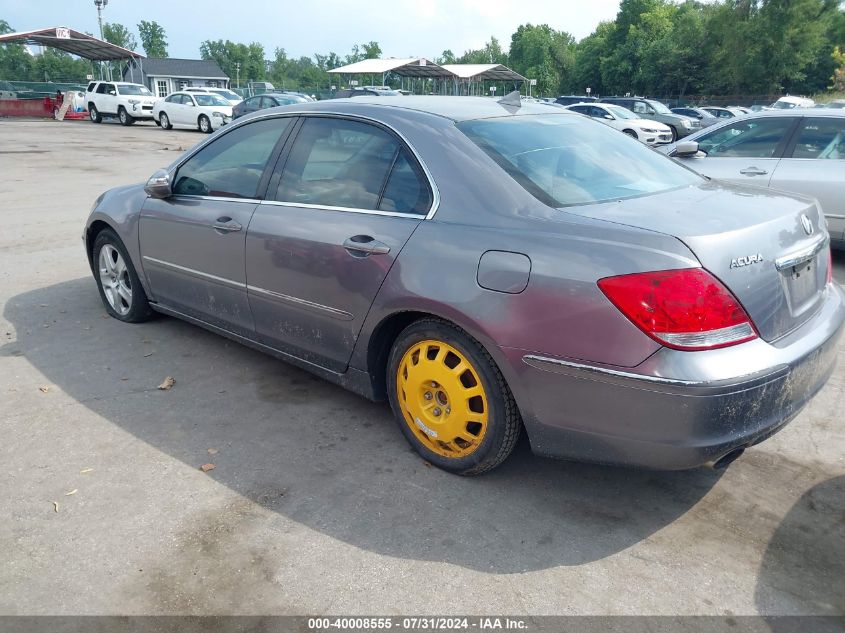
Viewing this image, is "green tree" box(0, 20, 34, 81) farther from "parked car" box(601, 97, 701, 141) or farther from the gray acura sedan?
the gray acura sedan

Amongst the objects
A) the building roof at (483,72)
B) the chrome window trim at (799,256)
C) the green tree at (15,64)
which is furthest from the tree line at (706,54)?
the chrome window trim at (799,256)

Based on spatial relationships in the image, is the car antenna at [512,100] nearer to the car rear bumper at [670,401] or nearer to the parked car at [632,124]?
the car rear bumper at [670,401]

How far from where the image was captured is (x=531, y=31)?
120 metres

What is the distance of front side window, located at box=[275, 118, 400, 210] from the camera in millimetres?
3404

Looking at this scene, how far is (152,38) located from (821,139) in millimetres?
160112

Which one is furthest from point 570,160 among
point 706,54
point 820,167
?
point 706,54

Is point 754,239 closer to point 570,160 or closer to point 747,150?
point 570,160

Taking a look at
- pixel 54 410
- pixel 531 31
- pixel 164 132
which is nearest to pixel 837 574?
pixel 54 410

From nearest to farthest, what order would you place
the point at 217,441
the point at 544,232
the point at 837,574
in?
the point at 837,574
the point at 544,232
the point at 217,441

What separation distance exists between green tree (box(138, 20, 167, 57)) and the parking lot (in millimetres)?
158441

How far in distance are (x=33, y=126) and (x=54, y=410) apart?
30.8m

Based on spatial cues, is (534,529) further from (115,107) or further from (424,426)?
(115,107)

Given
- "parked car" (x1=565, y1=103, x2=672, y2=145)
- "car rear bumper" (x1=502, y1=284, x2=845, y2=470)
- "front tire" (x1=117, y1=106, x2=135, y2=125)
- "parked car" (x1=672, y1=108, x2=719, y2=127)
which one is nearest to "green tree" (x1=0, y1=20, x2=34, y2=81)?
"front tire" (x1=117, y1=106, x2=135, y2=125)

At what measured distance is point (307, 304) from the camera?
11.7 feet
